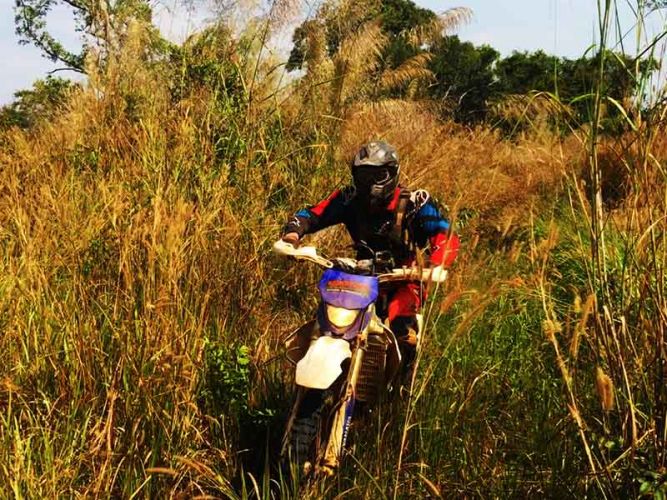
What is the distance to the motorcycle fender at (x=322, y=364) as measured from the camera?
6.63 ft

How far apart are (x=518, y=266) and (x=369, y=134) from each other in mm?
1546

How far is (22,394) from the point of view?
226 centimetres

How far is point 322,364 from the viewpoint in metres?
2.06

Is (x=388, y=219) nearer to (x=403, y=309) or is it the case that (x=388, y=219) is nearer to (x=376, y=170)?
(x=376, y=170)

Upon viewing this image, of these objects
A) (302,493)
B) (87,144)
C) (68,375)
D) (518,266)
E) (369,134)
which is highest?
(369,134)

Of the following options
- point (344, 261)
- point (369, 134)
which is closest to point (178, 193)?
point (344, 261)

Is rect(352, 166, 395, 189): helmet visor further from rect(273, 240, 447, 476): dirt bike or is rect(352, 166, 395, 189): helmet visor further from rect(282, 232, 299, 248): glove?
rect(273, 240, 447, 476): dirt bike

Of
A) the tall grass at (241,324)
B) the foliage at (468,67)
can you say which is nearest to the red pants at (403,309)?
the tall grass at (241,324)

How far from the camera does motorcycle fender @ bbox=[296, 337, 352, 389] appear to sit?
2.02 metres

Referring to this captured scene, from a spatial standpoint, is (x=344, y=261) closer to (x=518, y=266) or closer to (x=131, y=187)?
(x=131, y=187)

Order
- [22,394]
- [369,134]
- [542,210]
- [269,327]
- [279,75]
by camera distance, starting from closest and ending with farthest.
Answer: [22,394], [269,327], [279,75], [369,134], [542,210]

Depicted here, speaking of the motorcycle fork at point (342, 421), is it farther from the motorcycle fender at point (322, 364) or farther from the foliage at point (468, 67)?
the foliage at point (468, 67)

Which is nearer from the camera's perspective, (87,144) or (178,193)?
(178,193)

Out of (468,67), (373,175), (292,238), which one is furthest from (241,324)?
(468,67)
